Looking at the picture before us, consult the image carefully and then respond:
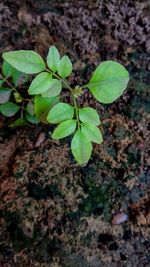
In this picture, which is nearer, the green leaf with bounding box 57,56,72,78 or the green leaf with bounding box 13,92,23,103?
the green leaf with bounding box 57,56,72,78

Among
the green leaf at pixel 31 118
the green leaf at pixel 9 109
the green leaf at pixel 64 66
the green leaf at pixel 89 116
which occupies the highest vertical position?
the green leaf at pixel 64 66

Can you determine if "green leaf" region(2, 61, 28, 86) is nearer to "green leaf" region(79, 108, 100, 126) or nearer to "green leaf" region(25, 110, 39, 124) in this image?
"green leaf" region(25, 110, 39, 124)

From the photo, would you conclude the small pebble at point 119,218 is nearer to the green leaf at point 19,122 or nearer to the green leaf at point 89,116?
the green leaf at point 89,116

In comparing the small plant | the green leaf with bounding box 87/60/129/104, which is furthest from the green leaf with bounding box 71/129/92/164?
the green leaf with bounding box 87/60/129/104

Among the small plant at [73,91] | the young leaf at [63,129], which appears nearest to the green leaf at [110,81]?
the small plant at [73,91]

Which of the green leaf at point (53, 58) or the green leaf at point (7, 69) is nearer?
the green leaf at point (53, 58)

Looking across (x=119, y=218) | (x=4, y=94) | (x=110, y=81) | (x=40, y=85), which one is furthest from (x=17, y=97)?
(x=119, y=218)
